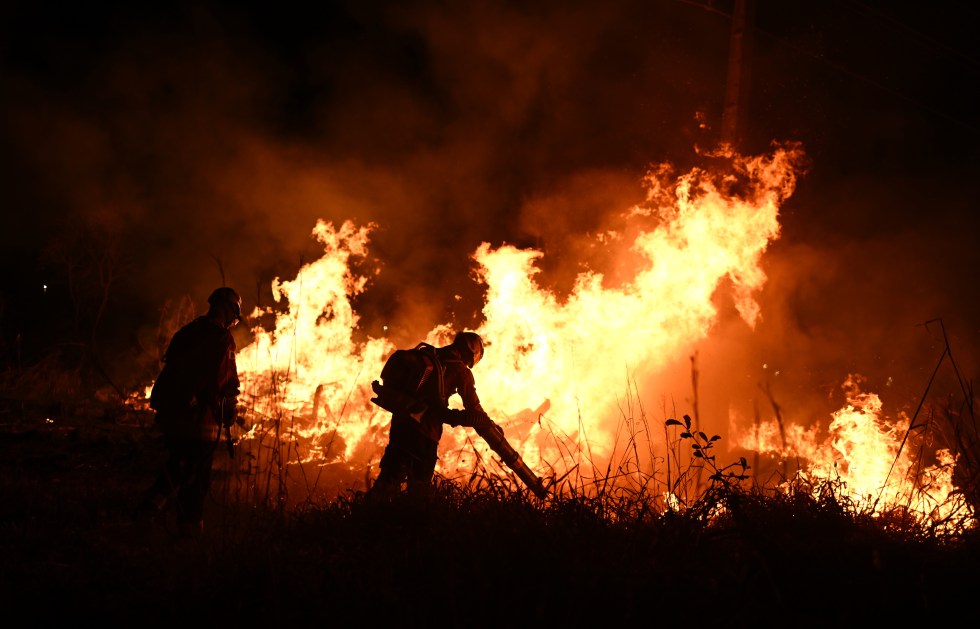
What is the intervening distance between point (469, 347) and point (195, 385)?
93.5 inches

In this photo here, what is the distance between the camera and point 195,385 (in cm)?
418

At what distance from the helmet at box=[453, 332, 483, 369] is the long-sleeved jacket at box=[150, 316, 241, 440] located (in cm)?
205

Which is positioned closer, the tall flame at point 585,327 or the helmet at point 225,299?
the helmet at point 225,299

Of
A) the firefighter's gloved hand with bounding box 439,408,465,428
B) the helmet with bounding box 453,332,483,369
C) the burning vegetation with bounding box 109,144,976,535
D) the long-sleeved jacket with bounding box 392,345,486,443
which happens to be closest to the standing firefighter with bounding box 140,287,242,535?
the long-sleeved jacket with bounding box 392,345,486,443

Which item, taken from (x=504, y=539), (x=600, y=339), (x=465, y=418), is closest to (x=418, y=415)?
(x=465, y=418)

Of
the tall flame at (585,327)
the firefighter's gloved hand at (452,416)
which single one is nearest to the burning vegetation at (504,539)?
the firefighter's gloved hand at (452,416)

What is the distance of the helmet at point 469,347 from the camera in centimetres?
562

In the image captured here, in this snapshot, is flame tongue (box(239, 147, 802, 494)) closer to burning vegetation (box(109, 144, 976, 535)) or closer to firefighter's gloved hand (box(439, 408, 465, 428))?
burning vegetation (box(109, 144, 976, 535))

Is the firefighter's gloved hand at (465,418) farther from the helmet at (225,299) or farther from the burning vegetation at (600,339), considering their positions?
the burning vegetation at (600,339)

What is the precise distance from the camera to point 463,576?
241 cm

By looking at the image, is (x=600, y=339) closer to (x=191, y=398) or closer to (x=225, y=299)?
(x=225, y=299)

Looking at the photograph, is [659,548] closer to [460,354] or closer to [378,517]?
[378,517]

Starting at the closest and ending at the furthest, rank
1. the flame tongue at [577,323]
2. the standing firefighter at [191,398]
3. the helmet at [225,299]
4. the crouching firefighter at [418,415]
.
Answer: the standing firefighter at [191,398] → the helmet at [225,299] → the crouching firefighter at [418,415] → the flame tongue at [577,323]

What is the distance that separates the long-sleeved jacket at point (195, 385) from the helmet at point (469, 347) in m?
2.05
